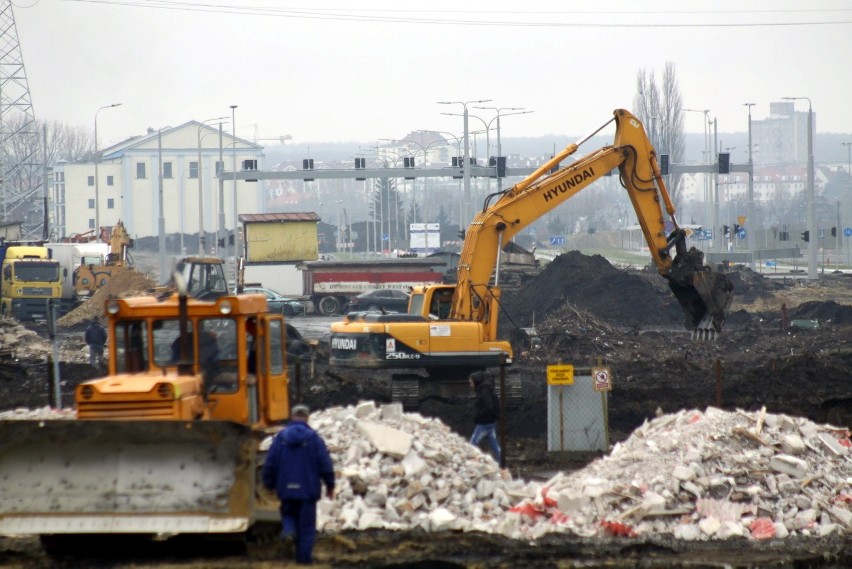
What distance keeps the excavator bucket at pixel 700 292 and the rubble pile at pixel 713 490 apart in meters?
8.67

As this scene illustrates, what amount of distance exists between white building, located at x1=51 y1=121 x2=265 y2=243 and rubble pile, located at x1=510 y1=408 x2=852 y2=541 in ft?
311

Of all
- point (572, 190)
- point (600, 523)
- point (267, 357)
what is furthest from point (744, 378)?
point (267, 357)

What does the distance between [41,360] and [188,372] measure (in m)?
23.9

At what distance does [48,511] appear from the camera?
426 inches

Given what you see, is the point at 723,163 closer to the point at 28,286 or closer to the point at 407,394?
the point at 28,286

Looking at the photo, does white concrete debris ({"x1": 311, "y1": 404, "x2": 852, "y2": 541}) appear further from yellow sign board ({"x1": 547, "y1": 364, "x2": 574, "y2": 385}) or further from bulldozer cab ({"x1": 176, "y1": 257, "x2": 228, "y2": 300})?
bulldozer cab ({"x1": 176, "y1": 257, "x2": 228, "y2": 300})

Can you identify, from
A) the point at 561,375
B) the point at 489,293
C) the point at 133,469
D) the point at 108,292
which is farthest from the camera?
the point at 108,292

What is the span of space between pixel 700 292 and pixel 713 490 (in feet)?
33.8

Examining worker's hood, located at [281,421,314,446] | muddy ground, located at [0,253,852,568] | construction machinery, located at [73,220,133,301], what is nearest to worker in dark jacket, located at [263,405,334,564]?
worker's hood, located at [281,421,314,446]

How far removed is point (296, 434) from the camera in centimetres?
1058

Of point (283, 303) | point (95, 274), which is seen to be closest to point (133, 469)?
point (283, 303)

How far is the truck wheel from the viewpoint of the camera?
182 feet

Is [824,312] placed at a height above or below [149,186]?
below

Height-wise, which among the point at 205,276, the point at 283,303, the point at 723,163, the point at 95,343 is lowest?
the point at 283,303
